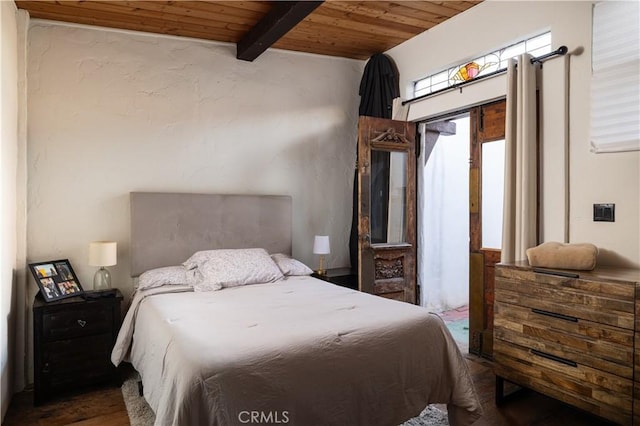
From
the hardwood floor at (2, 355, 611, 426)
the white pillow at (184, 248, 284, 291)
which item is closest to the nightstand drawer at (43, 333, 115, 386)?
the hardwood floor at (2, 355, 611, 426)

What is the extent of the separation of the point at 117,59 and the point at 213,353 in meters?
2.81

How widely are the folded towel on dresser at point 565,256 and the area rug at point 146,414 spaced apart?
1086 mm

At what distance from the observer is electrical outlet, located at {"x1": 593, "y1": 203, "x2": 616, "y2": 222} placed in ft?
7.95

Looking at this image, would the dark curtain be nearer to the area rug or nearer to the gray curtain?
the gray curtain

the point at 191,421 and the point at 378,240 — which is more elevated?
the point at 378,240

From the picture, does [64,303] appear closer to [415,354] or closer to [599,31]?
[415,354]

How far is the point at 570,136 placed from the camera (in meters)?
2.67

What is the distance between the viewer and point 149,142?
Result: 345 centimetres

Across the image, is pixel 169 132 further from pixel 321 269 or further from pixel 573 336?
pixel 573 336

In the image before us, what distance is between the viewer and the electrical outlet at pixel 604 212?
7.95 feet

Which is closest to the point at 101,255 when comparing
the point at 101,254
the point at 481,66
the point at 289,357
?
the point at 101,254

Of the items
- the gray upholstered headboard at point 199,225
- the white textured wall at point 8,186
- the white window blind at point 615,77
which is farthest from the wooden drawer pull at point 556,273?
the white textured wall at point 8,186

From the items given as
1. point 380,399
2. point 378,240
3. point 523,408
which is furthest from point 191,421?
point 378,240

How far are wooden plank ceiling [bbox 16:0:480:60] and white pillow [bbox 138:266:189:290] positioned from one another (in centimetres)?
203
